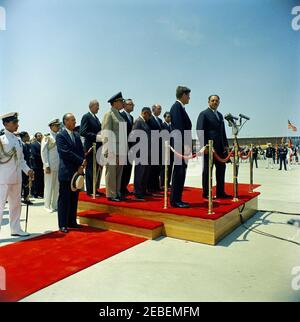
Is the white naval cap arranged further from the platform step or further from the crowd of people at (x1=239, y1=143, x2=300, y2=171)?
the crowd of people at (x1=239, y1=143, x2=300, y2=171)

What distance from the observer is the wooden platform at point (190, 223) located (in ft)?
13.9

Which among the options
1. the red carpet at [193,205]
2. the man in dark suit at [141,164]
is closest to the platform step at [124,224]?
the red carpet at [193,205]

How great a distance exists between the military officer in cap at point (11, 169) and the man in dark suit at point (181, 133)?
2368 millimetres

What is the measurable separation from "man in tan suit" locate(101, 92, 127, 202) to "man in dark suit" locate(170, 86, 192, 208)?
3.55ft

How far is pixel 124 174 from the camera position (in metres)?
6.20

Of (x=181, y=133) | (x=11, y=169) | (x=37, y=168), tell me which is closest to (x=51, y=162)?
(x=11, y=169)

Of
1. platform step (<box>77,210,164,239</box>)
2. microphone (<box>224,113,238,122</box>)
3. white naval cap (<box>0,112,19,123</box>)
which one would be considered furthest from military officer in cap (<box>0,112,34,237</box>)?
microphone (<box>224,113,238,122</box>)

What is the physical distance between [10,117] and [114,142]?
5.67ft

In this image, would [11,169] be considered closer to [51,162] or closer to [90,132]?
[90,132]
